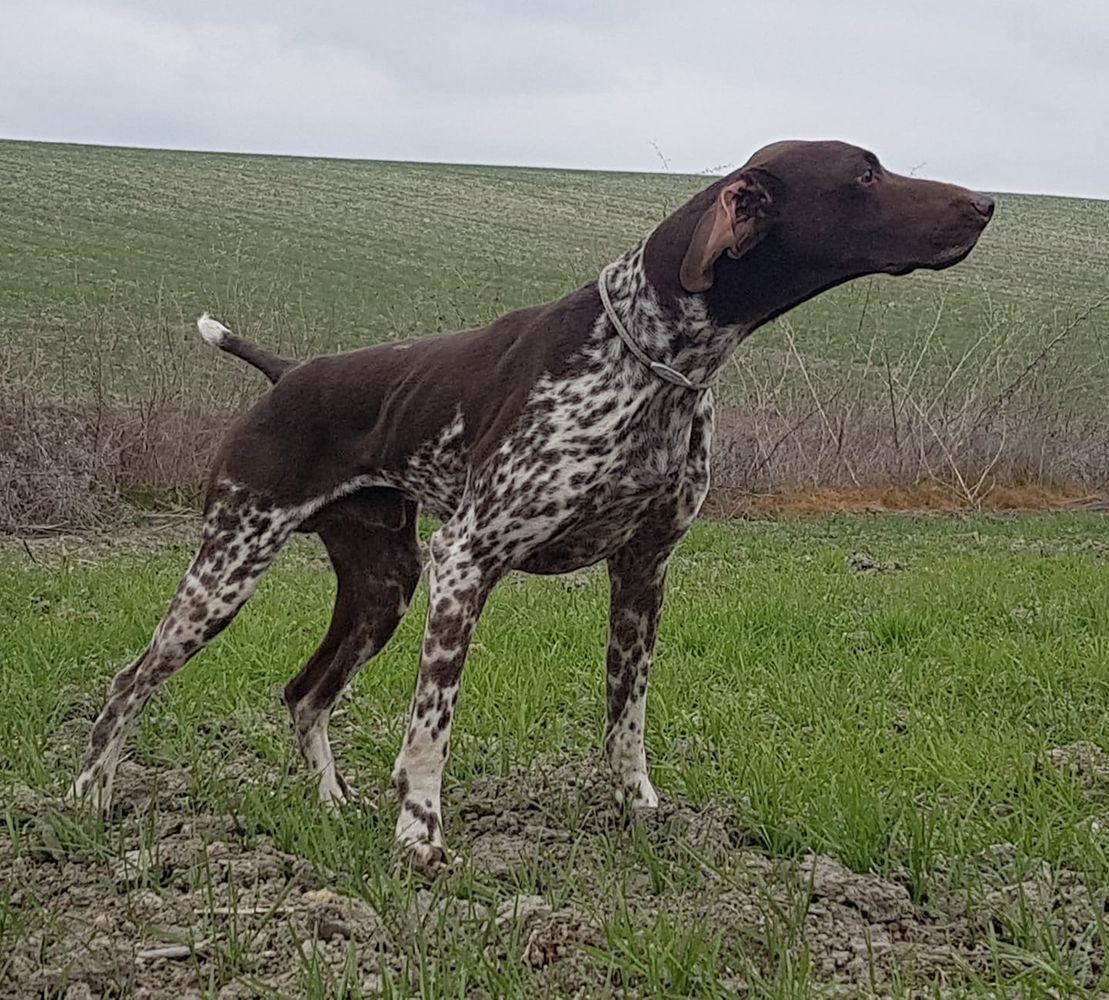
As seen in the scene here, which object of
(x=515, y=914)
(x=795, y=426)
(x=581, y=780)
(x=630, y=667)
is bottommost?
(x=795, y=426)

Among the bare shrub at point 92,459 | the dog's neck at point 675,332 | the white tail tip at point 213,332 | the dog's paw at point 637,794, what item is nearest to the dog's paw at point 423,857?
the dog's paw at point 637,794

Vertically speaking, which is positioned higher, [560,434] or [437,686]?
[560,434]

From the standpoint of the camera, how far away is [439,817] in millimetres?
3561

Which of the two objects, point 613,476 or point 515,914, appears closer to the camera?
point 515,914

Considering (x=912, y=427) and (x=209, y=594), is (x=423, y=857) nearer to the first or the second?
(x=209, y=594)

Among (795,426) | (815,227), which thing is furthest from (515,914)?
(795,426)

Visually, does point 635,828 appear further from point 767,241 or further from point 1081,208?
point 1081,208

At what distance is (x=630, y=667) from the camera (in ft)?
13.5

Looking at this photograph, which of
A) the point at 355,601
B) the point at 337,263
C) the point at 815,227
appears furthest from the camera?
the point at 337,263

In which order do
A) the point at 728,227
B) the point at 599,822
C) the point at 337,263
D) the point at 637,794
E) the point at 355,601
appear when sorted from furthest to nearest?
the point at 337,263 → the point at 355,601 → the point at 637,794 → the point at 599,822 → the point at 728,227

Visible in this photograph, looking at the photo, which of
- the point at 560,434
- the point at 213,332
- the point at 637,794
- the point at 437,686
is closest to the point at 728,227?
the point at 560,434

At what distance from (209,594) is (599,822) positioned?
1.38 metres

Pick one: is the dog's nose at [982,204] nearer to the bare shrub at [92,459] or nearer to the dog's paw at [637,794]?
the dog's paw at [637,794]

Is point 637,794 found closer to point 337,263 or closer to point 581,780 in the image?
point 581,780
